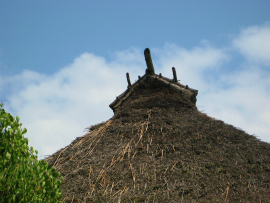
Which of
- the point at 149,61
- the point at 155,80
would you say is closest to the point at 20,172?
the point at 155,80

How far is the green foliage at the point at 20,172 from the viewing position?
355 cm

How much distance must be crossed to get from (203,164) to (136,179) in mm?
1555

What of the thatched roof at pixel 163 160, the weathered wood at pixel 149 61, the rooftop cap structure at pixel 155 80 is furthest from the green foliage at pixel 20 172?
the weathered wood at pixel 149 61

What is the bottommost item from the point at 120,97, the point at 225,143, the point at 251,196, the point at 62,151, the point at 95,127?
the point at 251,196

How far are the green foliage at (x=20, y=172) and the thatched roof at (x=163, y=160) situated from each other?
1742 mm

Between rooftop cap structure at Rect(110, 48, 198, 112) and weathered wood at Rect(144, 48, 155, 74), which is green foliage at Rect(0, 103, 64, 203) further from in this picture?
weathered wood at Rect(144, 48, 155, 74)

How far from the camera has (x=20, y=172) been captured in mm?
3689

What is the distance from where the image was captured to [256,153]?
704cm

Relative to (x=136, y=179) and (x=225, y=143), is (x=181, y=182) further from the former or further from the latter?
(x=225, y=143)

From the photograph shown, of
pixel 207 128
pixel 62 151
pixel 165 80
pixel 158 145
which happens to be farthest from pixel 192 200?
pixel 165 80

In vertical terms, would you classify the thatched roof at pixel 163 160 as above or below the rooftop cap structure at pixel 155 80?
below

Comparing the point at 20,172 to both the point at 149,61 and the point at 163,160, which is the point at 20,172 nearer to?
the point at 163,160

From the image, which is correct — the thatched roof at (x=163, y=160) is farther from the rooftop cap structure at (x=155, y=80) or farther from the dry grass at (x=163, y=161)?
the rooftop cap structure at (x=155, y=80)

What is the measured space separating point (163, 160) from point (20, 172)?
3472 mm
